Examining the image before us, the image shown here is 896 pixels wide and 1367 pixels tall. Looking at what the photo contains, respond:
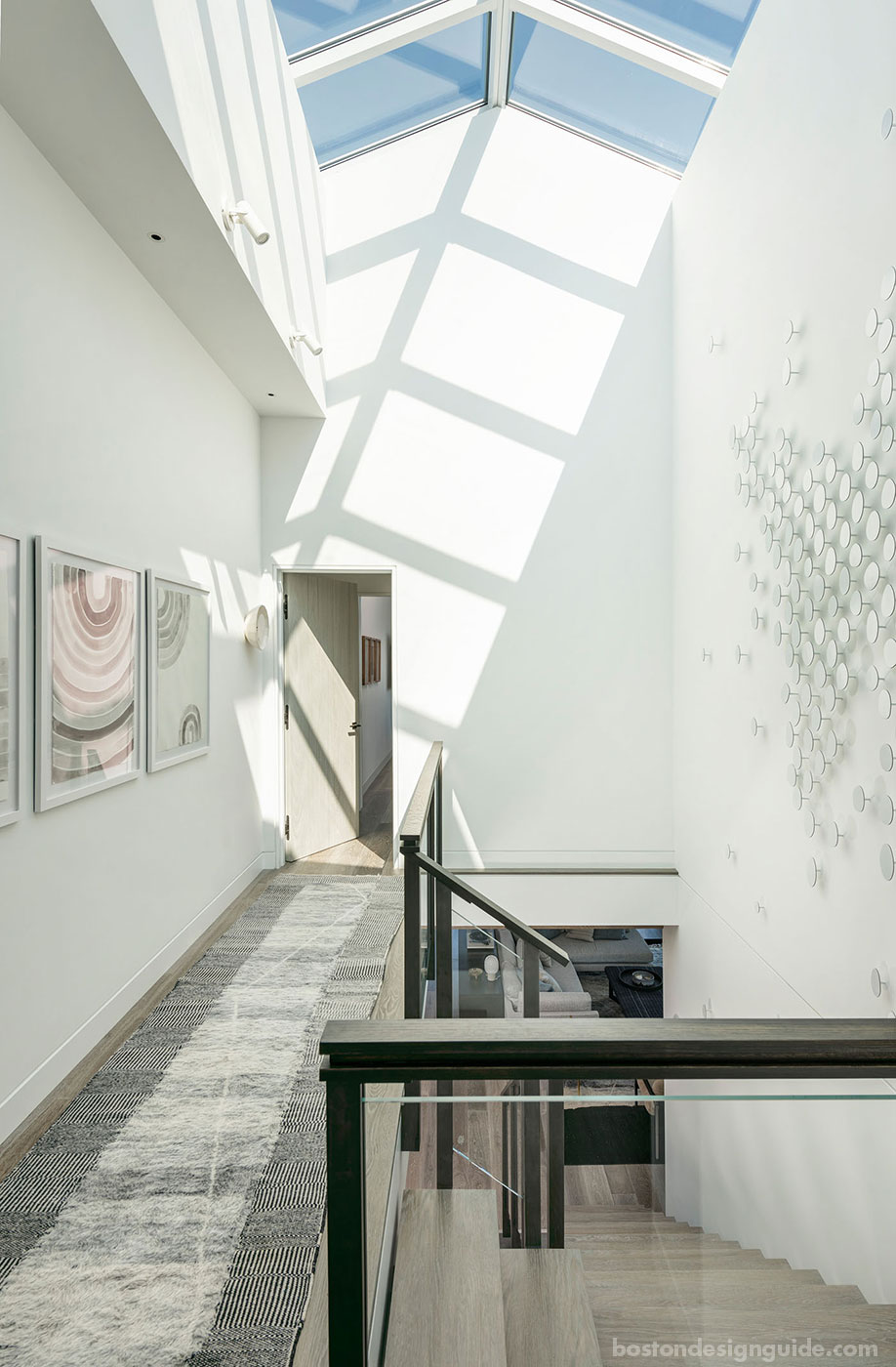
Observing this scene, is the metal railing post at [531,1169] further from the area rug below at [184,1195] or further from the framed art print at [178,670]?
the framed art print at [178,670]

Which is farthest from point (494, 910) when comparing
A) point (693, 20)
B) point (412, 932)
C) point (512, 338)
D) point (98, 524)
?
point (693, 20)

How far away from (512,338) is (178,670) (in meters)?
3.01

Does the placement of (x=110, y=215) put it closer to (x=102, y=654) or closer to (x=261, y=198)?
(x=261, y=198)

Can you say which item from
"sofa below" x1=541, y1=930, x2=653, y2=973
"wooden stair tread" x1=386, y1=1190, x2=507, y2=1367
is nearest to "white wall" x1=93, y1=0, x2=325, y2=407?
"wooden stair tread" x1=386, y1=1190, x2=507, y2=1367

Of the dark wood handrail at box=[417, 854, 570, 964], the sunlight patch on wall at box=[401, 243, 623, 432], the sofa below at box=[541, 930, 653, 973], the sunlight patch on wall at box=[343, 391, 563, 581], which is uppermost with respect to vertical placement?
the sunlight patch on wall at box=[401, 243, 623, 432]

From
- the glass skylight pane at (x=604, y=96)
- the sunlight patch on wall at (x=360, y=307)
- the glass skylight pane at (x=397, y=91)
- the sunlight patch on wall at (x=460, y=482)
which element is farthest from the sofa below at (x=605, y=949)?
the glass skylight pane at (x=397, y=91)

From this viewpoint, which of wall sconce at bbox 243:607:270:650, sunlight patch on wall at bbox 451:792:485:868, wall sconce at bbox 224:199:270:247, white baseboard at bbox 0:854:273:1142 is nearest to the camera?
white baseboard at bbox 0:854:273:1142

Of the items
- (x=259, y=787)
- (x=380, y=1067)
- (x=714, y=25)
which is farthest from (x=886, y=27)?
(x=259, y=787)

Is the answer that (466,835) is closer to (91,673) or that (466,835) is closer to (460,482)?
(460,482)

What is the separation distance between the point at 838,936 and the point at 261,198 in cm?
361

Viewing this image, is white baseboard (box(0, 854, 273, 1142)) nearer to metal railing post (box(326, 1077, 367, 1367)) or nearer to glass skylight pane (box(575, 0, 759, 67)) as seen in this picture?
metal railing post (box(326, 1077, 367, 1367))

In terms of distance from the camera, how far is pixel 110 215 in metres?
2.77

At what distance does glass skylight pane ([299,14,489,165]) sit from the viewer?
4.37m

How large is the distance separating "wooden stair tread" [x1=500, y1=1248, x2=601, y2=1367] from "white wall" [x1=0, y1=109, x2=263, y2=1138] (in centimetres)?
175
